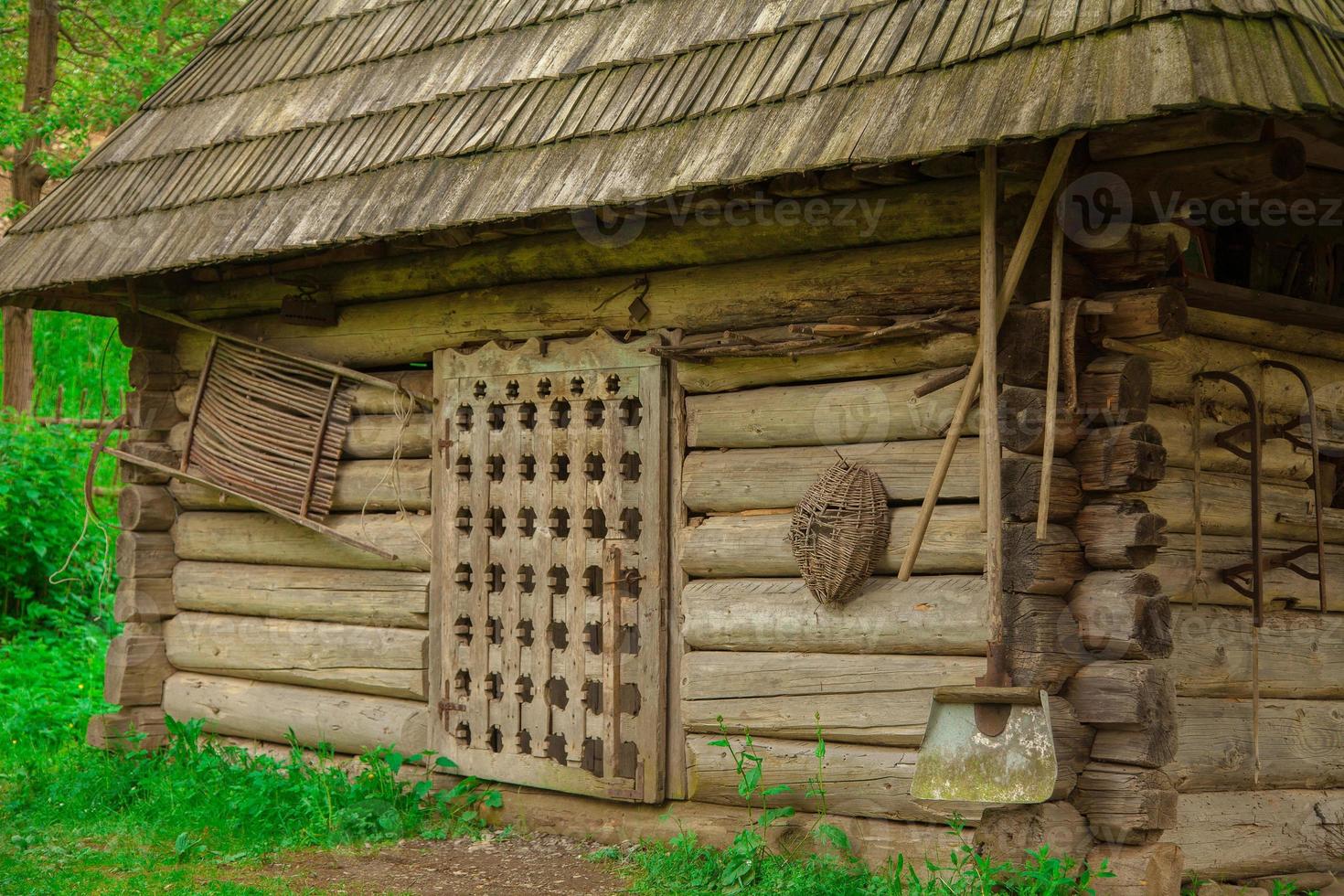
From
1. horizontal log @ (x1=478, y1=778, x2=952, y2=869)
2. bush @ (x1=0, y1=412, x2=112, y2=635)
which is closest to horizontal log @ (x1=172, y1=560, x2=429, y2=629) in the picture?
horizontal log @ (x1=478, y1=778, x2=952, y2=869)

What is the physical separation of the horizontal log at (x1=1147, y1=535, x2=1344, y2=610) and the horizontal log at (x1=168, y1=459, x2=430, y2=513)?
11.9 feet

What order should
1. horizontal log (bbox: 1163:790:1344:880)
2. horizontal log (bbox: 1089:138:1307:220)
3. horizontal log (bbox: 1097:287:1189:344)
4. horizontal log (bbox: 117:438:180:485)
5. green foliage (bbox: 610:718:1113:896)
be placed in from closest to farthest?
1. horizontal log (bbox: 1089:138:1307:220)
2. green foliage (bbox: 610:718:1113:896)
3. horizontal log (bbox: 1097:287:1189:344)
4. horizontal log (bbox: 1163:790:1344:880)
5. horizontal log (bbox: 117:438:180:485)

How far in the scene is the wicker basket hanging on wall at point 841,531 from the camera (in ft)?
18.8

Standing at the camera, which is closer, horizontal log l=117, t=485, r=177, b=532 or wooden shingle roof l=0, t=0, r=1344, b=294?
wooden shingle roof l=0, t=0, r=1344, b=294

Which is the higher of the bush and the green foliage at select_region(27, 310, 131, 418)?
the green foliage at select_region(27, 310, 131, 418)

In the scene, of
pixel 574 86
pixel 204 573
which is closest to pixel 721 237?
pixel 574 86

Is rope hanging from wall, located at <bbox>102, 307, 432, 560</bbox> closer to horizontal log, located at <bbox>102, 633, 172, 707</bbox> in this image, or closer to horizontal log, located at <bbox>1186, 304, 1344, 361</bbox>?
horizontal log, located at <bbox>102, 633, 172, 707</bbox>

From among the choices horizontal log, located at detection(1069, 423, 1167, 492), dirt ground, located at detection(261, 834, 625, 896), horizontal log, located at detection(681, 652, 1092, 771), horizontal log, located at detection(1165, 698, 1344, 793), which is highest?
horizontal log, located at detection(1069, 423, 1167, 492)

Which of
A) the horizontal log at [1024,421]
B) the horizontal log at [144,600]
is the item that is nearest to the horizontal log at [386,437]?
the horizontal log at [144,600]

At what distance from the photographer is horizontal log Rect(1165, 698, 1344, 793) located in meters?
5.95

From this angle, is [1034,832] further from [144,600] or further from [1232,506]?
[144,600]

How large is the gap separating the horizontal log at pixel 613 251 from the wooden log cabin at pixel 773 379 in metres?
0.02

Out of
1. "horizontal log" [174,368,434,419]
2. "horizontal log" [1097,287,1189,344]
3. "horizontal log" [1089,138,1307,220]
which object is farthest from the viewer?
"horizontal log" [174,368,434,419]

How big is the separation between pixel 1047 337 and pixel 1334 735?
2.51m
